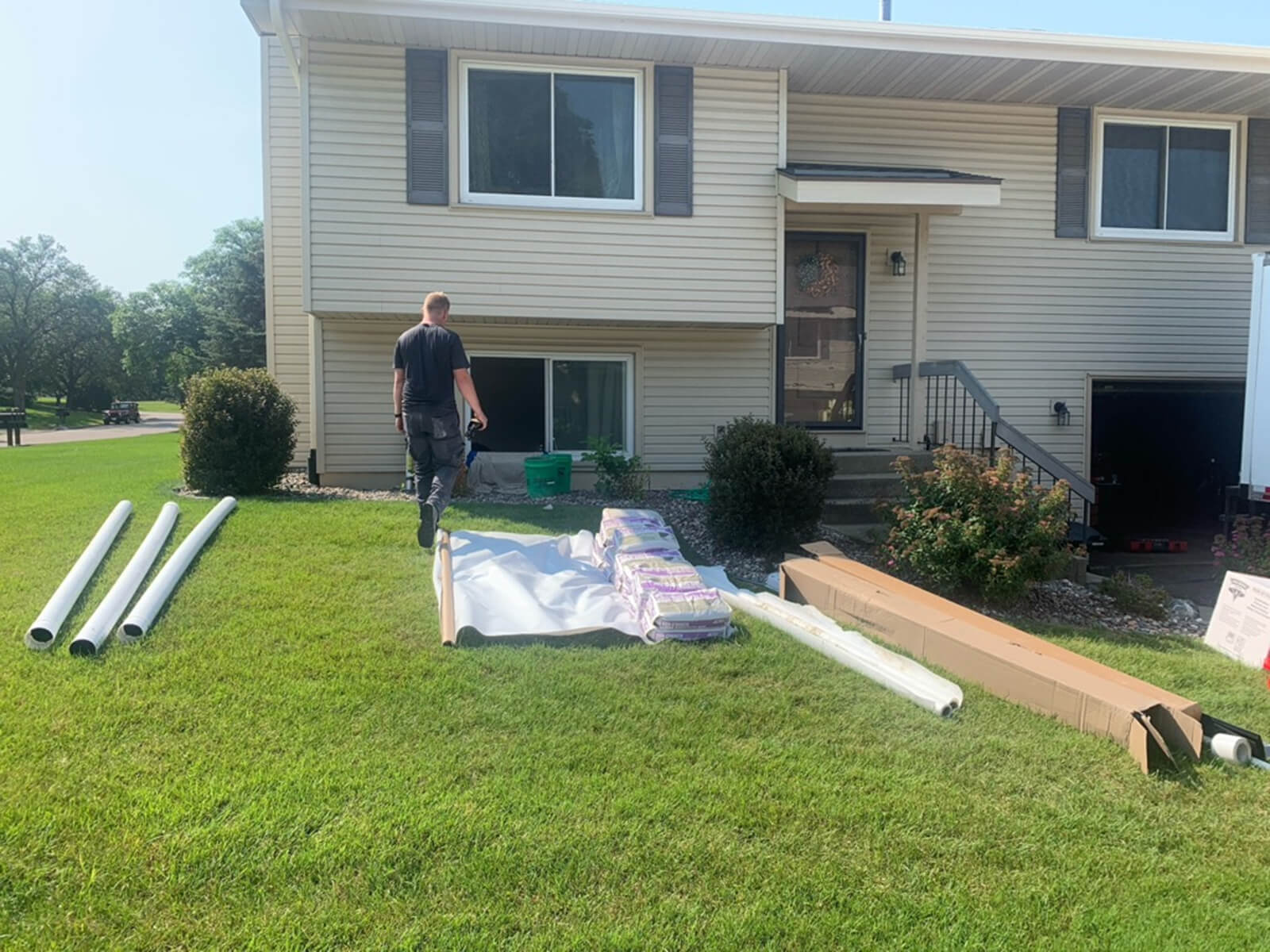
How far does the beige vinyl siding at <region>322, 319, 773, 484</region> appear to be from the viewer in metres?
8.68

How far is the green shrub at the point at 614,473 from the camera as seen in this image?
27.3 feet

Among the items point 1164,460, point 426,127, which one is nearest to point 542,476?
point 426,127

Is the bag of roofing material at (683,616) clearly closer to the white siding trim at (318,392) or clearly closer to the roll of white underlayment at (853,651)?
the roll of white underlayment at (853,651)

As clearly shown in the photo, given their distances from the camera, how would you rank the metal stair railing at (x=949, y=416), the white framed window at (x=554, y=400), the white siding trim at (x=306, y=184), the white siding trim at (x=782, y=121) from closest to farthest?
the white siding trim at (x=306, y=184), the white siding trim at (x=782, y=121), the metal stair railing at (x=949, y=416), the white framed window at (x=554, y=400)

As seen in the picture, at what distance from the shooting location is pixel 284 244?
964 centimetres

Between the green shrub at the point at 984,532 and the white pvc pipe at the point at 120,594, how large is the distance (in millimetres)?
4726

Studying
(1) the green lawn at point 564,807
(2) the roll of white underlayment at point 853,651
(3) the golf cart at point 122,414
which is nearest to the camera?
(1) the green lawn at point 564,807

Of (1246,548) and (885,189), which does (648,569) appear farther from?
(885,189)

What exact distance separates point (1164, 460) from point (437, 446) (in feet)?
32.0

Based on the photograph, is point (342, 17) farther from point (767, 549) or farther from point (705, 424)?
point (767, 549)

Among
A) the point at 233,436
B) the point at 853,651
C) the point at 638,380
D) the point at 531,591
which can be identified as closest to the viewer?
the point at 853,651

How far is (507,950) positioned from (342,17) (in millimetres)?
7667

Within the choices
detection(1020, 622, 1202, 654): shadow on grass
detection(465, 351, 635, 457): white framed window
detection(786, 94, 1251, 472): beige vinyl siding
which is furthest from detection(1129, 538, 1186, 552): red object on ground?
detection(465, 351, 635, 457): white framed window

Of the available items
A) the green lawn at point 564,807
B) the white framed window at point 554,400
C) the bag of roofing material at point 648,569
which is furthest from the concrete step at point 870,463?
the green lawn at point 564,807
